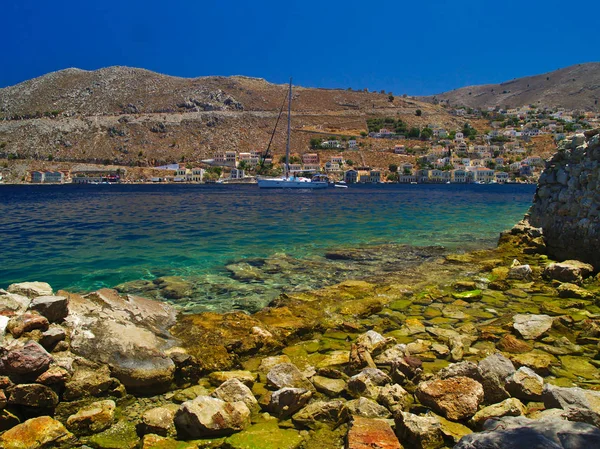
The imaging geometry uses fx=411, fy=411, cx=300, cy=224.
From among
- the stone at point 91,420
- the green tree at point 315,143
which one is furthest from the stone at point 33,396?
the green tree at point 315,143

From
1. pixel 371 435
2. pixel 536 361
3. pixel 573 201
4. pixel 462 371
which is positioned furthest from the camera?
pixel 573 201

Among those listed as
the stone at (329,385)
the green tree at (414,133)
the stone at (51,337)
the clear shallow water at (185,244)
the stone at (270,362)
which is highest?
the green tree at (414,133)

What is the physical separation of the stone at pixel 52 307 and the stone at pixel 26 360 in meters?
0.84

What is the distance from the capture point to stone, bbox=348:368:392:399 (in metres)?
4.16

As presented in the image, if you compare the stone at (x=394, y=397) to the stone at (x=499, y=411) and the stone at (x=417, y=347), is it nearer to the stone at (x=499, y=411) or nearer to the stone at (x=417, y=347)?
the stone at (x=499, y=411)

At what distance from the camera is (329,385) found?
4398 millimetres

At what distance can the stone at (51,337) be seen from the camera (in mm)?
4441

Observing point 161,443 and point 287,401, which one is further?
point 287,401

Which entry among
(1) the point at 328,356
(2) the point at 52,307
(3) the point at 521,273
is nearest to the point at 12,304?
(2) the point at 52,307

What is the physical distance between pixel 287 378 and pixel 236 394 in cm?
61

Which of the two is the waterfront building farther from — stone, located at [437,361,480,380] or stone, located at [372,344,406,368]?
stone, located at [437,361,480,380]

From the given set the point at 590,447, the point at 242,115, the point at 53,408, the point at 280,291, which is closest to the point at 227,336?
the point at 53,408

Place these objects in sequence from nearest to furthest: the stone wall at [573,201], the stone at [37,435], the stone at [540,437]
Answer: the stone at [540,437]
the stone at [37,435]
the stone wall at [573,201]

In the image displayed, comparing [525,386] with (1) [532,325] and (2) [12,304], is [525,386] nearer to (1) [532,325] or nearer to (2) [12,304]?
(1) [532,325]
